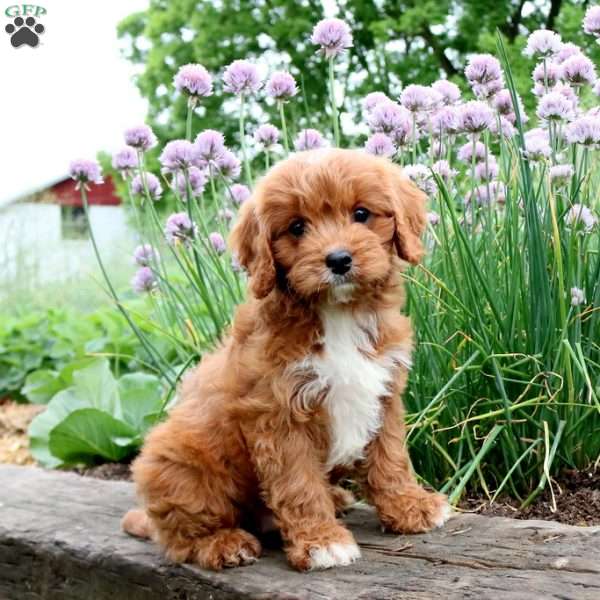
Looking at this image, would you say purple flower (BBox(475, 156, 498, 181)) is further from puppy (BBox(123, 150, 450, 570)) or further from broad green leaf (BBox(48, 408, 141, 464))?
broad green leaf (BBox(48, 408, 141, 464))

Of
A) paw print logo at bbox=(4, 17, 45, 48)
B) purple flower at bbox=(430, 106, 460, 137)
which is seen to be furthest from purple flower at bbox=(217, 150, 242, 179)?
paw print logo at bbox=(4, 17, 45, 48)

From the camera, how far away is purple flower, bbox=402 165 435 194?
3.98 metres

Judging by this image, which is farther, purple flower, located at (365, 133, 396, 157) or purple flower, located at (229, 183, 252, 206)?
purple flower, located at (229, 183, 252, 206)

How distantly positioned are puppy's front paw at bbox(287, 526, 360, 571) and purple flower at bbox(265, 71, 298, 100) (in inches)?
78.6

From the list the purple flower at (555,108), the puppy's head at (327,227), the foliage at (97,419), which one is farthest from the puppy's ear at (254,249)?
the foliage at (97,419)

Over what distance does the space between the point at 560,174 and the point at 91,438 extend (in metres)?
3.08

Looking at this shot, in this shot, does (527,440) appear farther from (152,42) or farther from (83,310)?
(152,42)

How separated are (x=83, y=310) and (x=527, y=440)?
940 centimetres

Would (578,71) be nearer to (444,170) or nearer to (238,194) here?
(444,170)

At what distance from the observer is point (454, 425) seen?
12.5ft

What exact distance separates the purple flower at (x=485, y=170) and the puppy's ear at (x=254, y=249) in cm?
147

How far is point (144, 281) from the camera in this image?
15.8 feet

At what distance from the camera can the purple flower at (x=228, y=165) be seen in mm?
4359

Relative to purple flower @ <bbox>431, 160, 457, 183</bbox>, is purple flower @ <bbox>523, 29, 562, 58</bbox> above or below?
above
